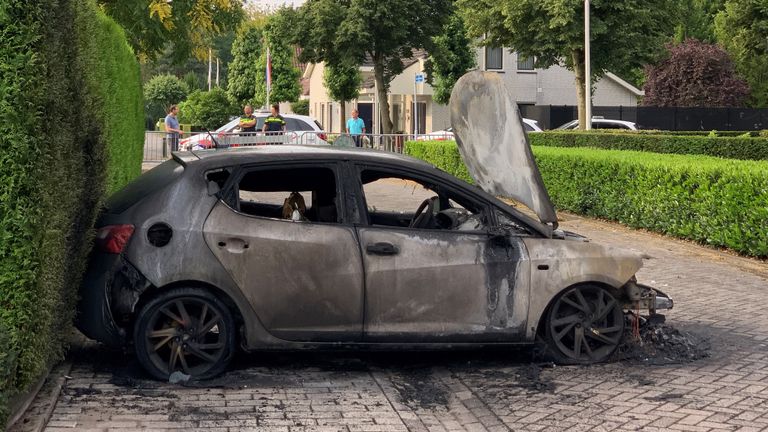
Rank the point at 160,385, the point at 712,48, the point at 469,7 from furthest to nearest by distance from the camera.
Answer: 1. the point at 712,48
2. the point at 469,7
3. the point at 160,385

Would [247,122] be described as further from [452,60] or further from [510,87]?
[510,87]

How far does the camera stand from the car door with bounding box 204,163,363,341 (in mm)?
7328

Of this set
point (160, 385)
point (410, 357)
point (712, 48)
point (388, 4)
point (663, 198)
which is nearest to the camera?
point (160, 385)

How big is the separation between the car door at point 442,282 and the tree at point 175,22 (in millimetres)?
9823

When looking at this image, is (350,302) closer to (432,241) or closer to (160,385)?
(432,241)

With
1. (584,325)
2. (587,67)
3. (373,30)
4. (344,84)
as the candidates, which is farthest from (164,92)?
(584,325)

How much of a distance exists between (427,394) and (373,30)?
36.7 metres

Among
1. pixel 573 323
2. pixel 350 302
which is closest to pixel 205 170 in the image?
pixel 350 302

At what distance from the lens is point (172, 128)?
32.3 metres

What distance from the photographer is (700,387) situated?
746 centimetres

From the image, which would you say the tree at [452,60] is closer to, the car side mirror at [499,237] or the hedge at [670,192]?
the hedge at [670,192]

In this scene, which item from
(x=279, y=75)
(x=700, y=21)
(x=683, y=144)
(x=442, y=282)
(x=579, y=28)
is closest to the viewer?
(x=442, y=282)

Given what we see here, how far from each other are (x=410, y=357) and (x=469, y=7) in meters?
31.3

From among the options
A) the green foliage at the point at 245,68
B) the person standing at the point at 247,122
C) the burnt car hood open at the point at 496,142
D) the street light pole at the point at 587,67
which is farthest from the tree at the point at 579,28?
the green foliage at the point at 245,68
